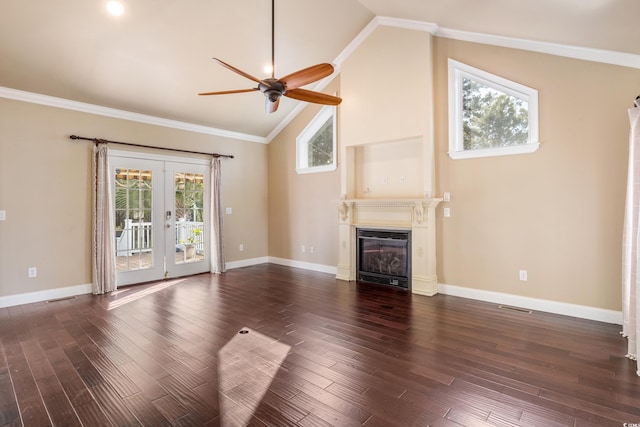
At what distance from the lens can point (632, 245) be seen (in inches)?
111

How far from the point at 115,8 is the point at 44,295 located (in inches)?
153

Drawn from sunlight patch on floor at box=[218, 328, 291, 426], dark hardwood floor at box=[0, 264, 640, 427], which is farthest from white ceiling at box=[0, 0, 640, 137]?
sunlight patch on floor at box=[218, 328, 291, 426]

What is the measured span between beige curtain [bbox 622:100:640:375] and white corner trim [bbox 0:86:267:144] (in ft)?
19.8

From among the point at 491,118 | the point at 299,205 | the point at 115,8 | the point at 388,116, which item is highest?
the point at 115,8

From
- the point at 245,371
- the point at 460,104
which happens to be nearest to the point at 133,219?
the point at 245,371

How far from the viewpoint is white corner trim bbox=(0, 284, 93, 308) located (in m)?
4.14

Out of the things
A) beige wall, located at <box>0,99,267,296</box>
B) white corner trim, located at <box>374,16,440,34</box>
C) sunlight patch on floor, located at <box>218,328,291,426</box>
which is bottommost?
sunlight patch on floor, located at <box>218,328,291,426</box>

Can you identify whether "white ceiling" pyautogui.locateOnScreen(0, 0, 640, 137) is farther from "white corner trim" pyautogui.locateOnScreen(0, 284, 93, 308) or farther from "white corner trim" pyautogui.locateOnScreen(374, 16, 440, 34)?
"white corner trim" pyautogui.locateOnScreen(0, 284, 93, 308)

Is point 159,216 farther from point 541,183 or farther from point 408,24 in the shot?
point 541,183

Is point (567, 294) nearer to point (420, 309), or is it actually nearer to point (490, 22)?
point (420, 309)

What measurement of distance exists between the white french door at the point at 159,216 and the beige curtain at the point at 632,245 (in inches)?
237

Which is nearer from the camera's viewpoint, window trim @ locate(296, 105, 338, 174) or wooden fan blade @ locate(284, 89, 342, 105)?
wooden fan blade @ locate(284, 89, 342, 105)

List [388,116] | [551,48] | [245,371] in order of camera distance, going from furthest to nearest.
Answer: [388,116]
[551,48]
[245,371]

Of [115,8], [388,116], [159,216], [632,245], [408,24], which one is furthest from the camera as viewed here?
[159,216]
